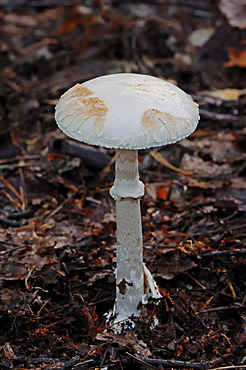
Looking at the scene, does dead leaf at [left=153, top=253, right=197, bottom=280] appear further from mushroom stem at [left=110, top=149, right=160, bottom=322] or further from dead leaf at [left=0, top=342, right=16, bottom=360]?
dead leaf at [left=0, top=342, right=16, bottom=360]

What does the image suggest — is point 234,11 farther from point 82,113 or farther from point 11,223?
point 82,113

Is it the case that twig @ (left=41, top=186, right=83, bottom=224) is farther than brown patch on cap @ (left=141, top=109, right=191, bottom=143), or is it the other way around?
twig @ (left=41, top=186, right=83, bottom=224)

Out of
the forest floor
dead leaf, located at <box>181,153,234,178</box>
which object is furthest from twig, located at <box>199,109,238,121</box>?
dead leaf, located at <box>181,153,234,178</box>

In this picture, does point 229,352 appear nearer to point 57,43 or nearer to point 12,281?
point 12,281

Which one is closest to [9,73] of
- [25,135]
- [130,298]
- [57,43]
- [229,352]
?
[57,43]

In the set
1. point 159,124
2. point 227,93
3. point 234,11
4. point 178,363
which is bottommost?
point 178,363

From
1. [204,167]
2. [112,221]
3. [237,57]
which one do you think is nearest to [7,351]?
[112,221]
